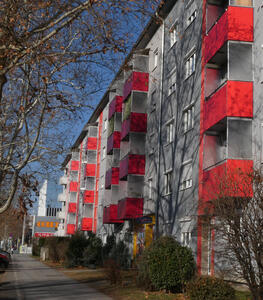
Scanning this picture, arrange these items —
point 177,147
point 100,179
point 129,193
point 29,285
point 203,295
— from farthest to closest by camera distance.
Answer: point 100,179
point 129,193
point 177,147
point 29,285
point 203,295

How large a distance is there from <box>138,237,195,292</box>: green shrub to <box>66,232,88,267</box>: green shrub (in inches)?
631

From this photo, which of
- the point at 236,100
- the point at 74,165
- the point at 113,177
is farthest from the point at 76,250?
the point at 74,165

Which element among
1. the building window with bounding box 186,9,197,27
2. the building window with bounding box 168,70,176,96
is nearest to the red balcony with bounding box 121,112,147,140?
the building window with bounding box 168,70,176,96

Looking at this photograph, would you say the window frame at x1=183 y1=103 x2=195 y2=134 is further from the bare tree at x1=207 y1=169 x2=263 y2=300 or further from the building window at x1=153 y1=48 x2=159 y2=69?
→ the bare tree at x1=207 y1=169 x2=263 y2=300

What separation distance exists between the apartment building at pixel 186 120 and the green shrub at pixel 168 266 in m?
1.26

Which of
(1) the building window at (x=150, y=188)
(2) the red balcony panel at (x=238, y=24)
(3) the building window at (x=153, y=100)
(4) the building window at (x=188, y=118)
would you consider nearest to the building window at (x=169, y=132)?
(4) the building window at (x=188, y=118)

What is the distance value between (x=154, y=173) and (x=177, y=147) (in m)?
4.51

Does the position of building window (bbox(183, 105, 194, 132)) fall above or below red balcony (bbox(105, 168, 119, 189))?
above

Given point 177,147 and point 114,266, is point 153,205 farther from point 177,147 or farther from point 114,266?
point 114,266

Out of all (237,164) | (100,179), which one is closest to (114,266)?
(237,164)

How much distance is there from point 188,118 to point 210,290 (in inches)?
474

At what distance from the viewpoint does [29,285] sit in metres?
19.1

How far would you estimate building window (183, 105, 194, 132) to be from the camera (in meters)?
21.8

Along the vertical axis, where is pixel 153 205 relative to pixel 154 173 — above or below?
below
